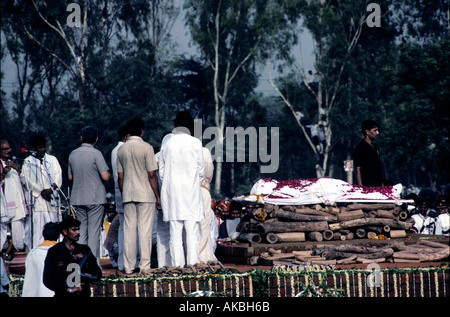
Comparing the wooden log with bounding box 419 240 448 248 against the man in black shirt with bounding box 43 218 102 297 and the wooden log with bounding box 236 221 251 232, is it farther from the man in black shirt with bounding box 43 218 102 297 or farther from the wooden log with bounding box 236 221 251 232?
the man in black shirt with bounding box 43 218 102 297

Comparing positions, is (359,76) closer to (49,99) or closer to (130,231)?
(49,99)

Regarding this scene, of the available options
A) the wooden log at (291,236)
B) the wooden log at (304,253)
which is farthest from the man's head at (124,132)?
the wooden log at (304,253)

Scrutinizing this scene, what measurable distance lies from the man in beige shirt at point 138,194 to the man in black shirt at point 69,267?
5.63 ft

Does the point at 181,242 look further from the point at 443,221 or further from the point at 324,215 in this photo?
the point at 443,221

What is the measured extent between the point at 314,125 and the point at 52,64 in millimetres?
14607

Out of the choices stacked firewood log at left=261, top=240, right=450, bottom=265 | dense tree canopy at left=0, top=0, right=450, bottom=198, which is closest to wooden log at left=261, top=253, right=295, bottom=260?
stacked firewood log at left=261, top=240, right=450, bottom=265

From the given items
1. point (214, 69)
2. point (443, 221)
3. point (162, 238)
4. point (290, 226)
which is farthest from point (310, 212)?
point (214, 69)

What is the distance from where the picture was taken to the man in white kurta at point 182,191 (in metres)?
7.82

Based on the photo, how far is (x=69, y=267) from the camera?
5848 millimetres

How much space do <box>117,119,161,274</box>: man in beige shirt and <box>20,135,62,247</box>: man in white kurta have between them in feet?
6.00

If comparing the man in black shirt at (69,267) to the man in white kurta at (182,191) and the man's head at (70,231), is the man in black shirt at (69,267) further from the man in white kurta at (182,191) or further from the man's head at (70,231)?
the man in white kurta at (182,191)

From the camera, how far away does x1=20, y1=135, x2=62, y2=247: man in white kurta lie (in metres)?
9.50

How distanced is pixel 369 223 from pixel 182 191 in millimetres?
3031
